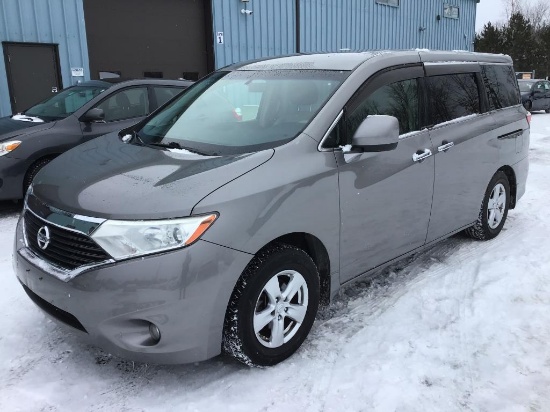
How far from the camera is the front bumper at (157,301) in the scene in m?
2.30

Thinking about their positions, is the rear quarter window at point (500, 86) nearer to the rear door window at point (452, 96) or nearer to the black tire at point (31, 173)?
the rear door window at point (452, 96)

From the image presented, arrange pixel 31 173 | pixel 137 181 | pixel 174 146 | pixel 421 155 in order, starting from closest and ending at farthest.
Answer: pixel 137 181 < pixel 174 146 < pixel 421 155 < pixel 31 173

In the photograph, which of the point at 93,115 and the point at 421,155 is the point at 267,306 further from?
the point at 93,115

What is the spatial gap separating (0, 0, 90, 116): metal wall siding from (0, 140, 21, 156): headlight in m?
4.86

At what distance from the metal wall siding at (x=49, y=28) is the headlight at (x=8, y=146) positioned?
15.9 ft

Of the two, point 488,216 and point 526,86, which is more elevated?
point 526,86

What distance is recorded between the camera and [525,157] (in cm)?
521

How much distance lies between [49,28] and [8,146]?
221 inches

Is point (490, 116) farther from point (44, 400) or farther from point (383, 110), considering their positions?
point (44, 400)

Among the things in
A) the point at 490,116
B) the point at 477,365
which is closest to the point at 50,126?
the point at 490,116

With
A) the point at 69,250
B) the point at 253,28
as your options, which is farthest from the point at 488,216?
the point at 253,28

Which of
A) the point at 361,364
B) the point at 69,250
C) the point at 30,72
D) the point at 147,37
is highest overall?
the point at 147,37

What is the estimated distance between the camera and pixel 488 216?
4719 millimetres

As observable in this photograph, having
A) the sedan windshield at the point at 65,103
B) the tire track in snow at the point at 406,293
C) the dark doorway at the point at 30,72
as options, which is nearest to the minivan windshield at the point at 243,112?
the tire track in snow at the point at 406,293
